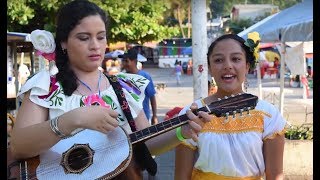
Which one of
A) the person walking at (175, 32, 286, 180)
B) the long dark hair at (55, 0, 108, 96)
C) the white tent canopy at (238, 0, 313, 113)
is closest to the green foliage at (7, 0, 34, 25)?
the white tent canopy at (238, 0, 313, 113)

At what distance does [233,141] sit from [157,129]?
0.51 meters

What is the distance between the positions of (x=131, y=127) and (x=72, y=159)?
0.30 m

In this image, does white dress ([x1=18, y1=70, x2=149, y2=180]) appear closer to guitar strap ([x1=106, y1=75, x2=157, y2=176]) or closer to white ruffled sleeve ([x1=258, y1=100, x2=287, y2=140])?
guitar strap ([x1=106, y1=75, x2=157, y2=176])

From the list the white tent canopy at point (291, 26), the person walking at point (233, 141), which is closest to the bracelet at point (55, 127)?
the person walking at point (233, 141)

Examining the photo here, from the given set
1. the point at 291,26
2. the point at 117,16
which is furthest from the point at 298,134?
the point at 117,16

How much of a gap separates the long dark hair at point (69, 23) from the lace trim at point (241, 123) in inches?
30.5

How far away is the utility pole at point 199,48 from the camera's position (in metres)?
6.12

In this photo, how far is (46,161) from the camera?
2186 millimetres

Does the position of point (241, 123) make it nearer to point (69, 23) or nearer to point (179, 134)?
point (179, 134)

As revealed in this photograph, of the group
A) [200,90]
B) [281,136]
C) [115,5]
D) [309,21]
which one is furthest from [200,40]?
[115,5]

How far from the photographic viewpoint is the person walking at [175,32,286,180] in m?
2.55

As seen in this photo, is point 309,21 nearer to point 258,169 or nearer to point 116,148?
point 258,169

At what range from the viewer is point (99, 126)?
1973 millimetres

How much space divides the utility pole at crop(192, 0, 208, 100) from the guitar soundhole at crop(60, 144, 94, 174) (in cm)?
402
